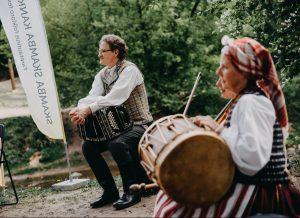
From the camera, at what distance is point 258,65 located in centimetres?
239

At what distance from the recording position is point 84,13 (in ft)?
48.5

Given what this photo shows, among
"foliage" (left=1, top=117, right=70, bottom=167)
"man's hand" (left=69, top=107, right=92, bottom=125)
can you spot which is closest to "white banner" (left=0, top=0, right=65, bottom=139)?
"man's hand" (left=69, top=107, right=92, bottom=125)

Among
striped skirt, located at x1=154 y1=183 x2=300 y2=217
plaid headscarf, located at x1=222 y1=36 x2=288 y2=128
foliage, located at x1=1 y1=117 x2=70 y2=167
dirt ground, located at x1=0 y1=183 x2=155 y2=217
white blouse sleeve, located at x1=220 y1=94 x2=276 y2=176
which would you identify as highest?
plaid headscarf, located at x1=222 y1=36 x2=288 y2=128

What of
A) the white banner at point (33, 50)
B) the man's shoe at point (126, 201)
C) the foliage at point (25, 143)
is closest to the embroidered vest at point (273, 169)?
the man's shoe at point (126, 201)

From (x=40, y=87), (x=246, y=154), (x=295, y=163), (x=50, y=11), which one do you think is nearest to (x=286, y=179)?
(x=246, y=154)

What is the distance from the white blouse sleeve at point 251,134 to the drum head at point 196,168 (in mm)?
63

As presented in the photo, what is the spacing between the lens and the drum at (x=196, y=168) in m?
2.30

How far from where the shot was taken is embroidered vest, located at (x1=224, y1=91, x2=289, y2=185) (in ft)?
7.84

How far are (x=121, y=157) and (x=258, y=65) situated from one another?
7.25 feet

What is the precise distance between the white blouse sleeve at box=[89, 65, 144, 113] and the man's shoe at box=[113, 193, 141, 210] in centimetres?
95

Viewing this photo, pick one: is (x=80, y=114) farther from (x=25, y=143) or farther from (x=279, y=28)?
(x=25, y=143)

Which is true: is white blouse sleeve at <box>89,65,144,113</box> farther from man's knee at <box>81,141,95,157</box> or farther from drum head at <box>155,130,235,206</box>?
drum head at <box>155,130,235,206</box>

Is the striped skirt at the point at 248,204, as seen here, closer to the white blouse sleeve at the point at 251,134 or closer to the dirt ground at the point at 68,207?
the white blouse sleeve at the point at 251,134

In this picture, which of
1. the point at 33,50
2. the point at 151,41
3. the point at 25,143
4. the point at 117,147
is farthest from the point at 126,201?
the point at 25,143
